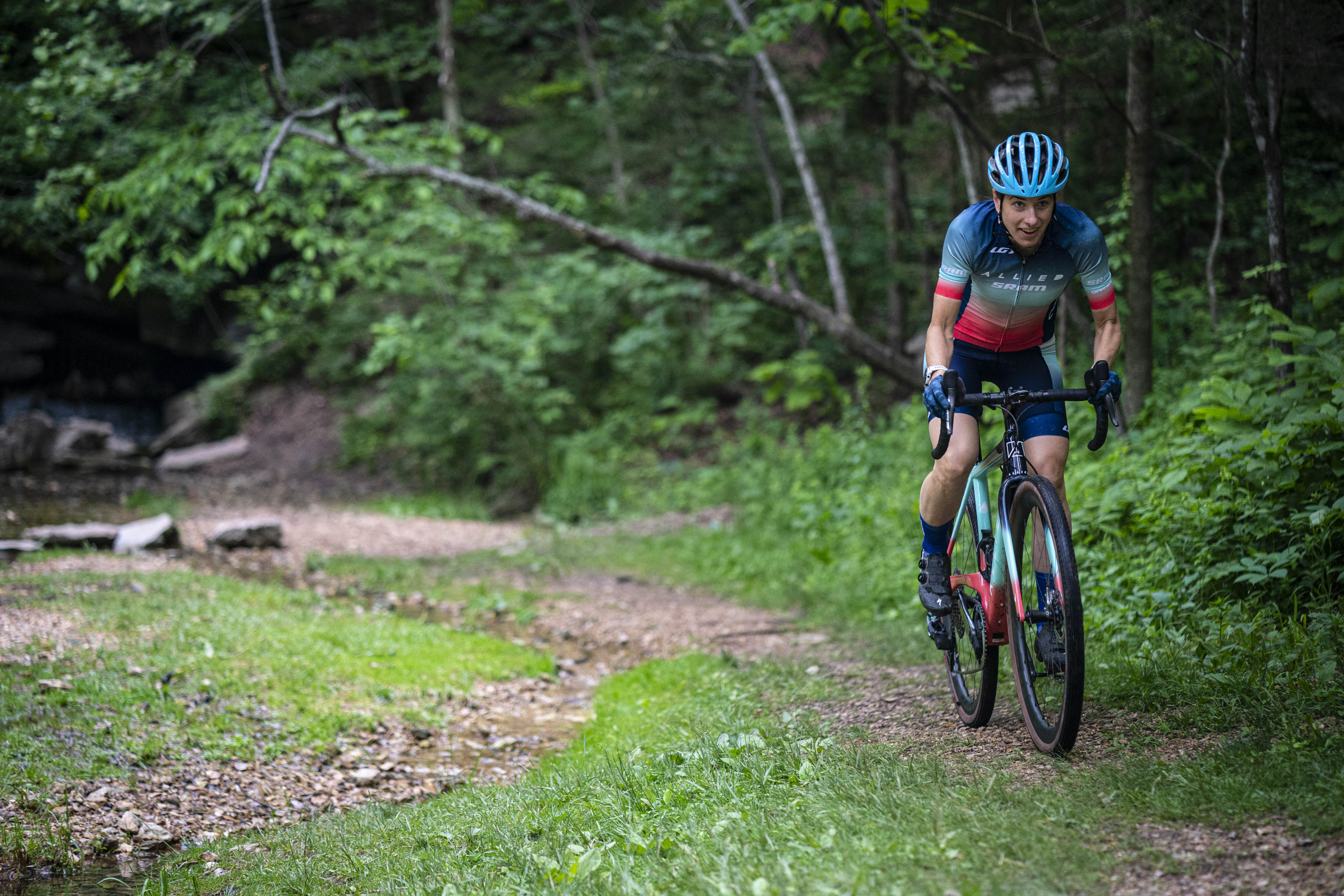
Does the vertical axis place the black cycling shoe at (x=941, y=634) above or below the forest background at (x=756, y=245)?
below

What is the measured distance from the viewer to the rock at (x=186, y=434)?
19719mm

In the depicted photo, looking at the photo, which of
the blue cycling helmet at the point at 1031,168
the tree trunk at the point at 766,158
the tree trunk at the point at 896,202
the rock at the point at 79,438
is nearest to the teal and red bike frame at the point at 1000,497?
the blue cycling helmet at the point at 1031,168

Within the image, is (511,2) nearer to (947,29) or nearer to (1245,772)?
(947,29)

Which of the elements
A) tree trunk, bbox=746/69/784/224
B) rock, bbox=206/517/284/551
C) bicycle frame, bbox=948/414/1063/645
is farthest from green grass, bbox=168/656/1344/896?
tree trunk, bbox=746/69/784/224

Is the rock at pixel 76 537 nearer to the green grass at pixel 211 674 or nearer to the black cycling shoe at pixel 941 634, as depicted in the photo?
the green grass at pixel 211 674

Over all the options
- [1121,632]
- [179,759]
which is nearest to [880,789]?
[1121,632]

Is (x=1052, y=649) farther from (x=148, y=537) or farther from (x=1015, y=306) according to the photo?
(x=148, y=537)

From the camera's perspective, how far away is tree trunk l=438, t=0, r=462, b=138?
14719 mm

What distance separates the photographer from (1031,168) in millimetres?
3340

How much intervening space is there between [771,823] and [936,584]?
1.52 m

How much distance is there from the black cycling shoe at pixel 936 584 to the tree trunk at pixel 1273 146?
128 inches

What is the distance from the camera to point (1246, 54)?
561 cm

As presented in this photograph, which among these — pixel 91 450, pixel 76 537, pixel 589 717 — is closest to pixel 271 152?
pixel 76 537

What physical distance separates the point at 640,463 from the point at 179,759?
33.7 ft
